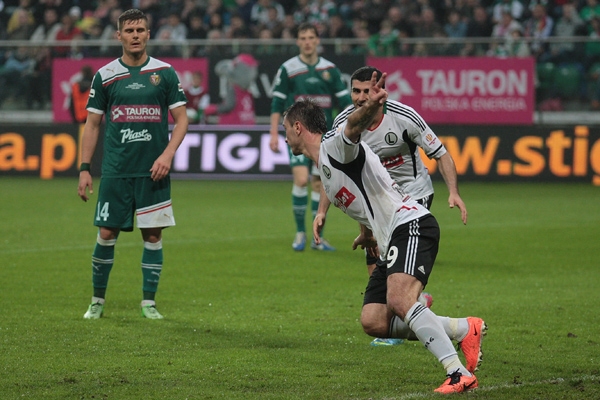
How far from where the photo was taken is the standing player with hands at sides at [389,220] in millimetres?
5242

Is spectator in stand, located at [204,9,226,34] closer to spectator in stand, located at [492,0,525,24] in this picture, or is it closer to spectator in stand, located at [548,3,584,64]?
spectator in stand, located at [492,0,525,24]

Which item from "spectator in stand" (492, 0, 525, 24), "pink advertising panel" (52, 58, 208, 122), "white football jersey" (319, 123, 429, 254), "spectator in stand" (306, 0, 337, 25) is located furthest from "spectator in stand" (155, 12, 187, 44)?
"white football jersey" (319, 123, 429, 254)

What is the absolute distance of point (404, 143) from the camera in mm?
6926

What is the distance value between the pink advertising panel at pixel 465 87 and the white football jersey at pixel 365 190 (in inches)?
591

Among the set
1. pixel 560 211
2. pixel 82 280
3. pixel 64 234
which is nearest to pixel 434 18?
pixel 560 211

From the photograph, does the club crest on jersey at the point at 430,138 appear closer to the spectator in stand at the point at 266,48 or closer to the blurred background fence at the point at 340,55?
the blurred background fence at the point at 340,55

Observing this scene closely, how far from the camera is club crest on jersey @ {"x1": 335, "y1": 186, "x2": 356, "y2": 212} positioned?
5504mm

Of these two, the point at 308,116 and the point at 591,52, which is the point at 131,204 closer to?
the point at 308,116

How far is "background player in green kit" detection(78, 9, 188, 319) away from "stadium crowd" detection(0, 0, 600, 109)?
13.6 metres

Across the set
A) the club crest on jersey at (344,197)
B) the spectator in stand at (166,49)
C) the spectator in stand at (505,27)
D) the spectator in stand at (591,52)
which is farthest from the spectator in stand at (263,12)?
the club crest on jersey at (344,197)

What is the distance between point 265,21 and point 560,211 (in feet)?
36.5

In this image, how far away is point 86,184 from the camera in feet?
25.0

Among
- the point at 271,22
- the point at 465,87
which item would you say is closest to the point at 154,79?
the point at 465,87

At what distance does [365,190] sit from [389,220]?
236mm
